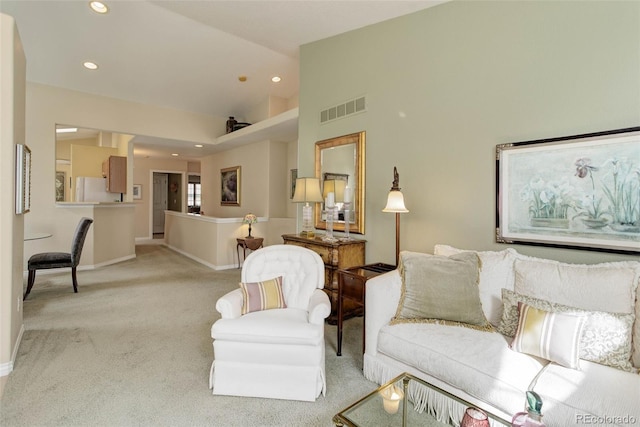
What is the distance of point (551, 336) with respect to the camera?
159cm

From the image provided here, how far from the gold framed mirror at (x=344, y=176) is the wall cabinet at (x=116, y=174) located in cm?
474

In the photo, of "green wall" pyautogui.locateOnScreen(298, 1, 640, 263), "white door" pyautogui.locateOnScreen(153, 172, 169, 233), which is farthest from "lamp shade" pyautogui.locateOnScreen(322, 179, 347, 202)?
"white door" pyautogui.locateOnScreen(153, 172, 169, 233)

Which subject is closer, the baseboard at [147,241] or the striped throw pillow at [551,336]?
the striped throw pillow at [551,336]

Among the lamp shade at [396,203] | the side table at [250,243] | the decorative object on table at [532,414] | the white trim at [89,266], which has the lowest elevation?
the white trim at [89,266]

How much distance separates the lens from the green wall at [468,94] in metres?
1.96

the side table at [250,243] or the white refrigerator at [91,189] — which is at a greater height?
the white refrigerator at [91,189]

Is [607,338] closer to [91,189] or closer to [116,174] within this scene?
[116,174]

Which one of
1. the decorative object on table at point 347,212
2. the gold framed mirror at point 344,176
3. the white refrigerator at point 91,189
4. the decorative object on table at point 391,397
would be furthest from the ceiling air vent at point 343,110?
the white refrigerator at point 91,189

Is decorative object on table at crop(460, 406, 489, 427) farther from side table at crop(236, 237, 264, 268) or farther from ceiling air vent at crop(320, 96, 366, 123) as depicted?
side table at crop(236, 237, 264, 268)

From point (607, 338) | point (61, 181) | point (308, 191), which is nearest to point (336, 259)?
point (308, 191)

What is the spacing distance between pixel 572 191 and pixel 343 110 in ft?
7.47

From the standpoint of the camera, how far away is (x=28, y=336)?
2828 millimetres

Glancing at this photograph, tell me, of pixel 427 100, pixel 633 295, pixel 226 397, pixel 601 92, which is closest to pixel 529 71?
pixel 601 92

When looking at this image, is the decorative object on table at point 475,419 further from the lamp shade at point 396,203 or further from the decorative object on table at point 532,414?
the lamp shade at point 396,203
